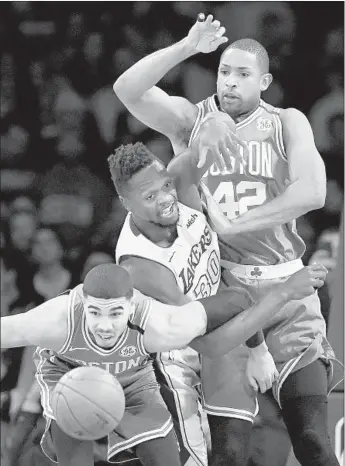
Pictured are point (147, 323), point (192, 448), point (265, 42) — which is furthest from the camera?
point (265, 42)

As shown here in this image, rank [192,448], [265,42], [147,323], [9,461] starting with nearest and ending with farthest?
[147,323]
[192,448]
[9,461]
[265,42]

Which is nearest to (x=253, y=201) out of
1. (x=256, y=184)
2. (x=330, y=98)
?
(x=256, y=184)

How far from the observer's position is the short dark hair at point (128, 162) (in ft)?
12.0

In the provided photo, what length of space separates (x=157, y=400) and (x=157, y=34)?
9.06 ft

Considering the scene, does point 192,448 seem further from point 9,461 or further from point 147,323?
point 9,461

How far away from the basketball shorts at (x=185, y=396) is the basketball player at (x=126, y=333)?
0.49 ft

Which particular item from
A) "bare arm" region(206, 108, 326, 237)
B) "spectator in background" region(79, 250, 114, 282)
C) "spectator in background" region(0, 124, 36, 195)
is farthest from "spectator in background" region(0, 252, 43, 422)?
"bare arm" region(206, 108, 326, 237)

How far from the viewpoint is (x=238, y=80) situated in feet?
12.3

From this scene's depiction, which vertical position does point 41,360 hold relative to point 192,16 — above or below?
below

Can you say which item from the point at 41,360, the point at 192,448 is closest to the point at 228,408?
the point at 192,448

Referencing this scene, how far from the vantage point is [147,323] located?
3400mm

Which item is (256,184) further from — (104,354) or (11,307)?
(11,307)

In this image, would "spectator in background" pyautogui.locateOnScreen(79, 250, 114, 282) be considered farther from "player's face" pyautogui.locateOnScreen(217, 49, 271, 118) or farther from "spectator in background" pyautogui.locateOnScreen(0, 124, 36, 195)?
"player's face" pyautogui.locateOnScreen(217, 49, 271, 118)

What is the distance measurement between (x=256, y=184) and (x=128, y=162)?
52cm
